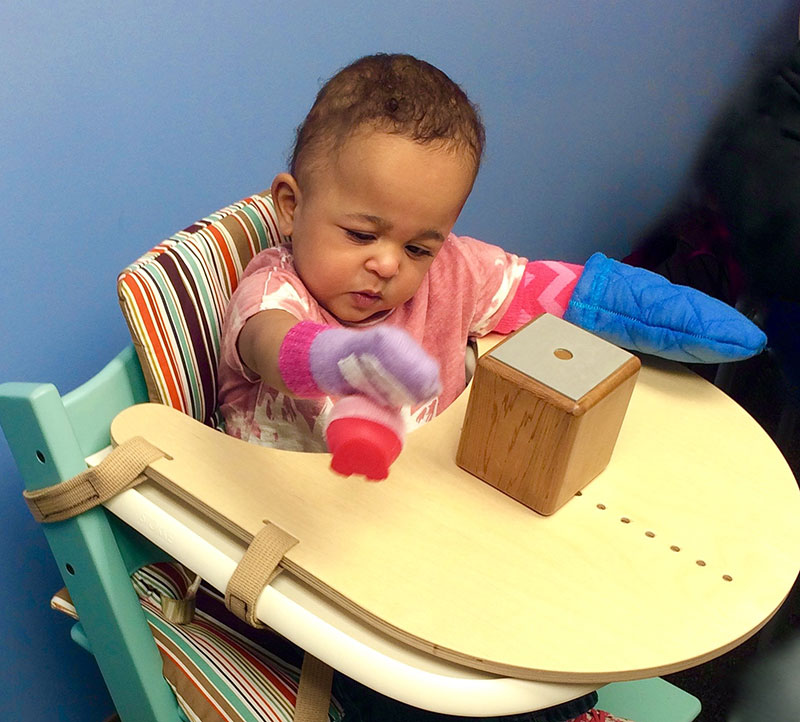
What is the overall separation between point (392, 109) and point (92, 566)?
0.42 meters

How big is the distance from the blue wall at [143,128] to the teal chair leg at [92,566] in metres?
0.20

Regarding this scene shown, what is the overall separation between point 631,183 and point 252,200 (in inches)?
40.7

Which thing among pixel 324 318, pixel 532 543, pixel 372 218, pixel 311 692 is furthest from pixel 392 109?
pixel 311 692

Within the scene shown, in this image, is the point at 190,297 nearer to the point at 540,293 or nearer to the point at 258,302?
the point at 258,302

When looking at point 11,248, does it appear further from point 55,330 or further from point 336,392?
point 336,392

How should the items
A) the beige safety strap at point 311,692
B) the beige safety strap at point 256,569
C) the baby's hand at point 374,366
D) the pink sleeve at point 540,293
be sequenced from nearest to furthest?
1. the baby's hand at point 374,366
2. the beige safety strap at point 256,569
3. the beige safety strap at point 311,692
4. the pink sleeve at point 540,293

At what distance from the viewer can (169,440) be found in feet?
2.06

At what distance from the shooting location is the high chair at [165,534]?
519mm

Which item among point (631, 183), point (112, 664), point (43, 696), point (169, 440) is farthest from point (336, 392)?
point (631, 183)

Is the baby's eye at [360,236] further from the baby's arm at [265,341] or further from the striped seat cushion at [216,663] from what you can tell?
the striped seat cushion at [216,663]

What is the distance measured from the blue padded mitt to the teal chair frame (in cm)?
41

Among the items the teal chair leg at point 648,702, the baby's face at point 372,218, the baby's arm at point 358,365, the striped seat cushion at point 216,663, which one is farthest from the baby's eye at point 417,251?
the teal chair leg at point 648,702

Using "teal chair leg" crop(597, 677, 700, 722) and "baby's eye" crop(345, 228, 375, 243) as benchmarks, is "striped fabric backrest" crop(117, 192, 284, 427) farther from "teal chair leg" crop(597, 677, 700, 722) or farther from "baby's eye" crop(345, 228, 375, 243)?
"teal chair leg" crop(597, 677, 700, 722)

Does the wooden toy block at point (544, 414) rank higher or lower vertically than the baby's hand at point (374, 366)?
lower
